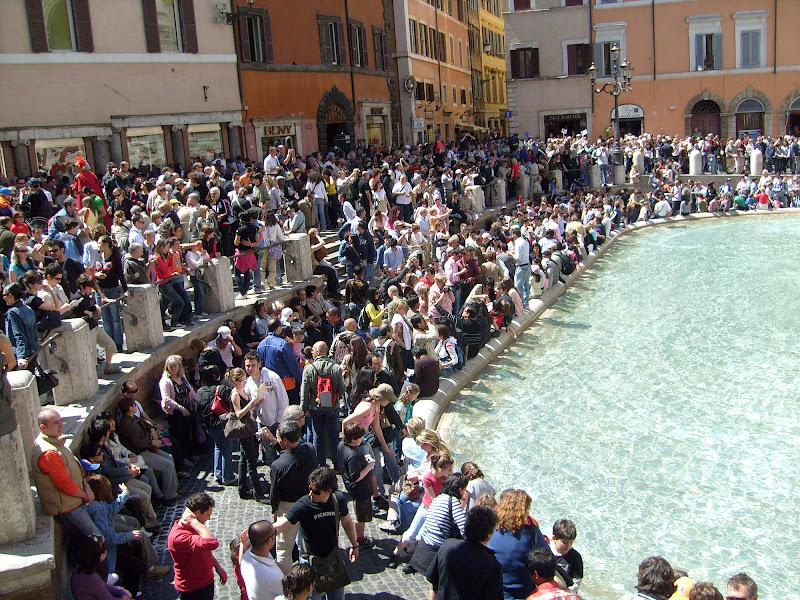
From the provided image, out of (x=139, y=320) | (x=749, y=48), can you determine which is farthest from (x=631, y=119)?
(x=139, y=320)

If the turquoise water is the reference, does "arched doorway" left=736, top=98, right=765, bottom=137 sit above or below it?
above

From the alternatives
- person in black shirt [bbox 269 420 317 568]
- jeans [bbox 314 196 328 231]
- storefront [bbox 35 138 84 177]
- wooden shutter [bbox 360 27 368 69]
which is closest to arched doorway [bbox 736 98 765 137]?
wooden shutter [bbox 360 27 368 69]

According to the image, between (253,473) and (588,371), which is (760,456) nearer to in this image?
(588,371)

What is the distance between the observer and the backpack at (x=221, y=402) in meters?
9.10

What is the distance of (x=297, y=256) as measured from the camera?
14867 millimetres

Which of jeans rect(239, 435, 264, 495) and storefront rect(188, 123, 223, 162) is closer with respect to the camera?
jeans rect(239, 435, 264, 495)

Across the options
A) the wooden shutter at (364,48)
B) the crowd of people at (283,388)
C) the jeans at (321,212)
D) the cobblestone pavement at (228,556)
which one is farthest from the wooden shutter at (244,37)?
the cobblestone pavement at (228,556)

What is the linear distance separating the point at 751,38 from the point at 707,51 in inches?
80.4

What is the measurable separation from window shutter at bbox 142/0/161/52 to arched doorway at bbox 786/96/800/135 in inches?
1230

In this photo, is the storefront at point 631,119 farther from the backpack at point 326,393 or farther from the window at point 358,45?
the backpack at point 326,393

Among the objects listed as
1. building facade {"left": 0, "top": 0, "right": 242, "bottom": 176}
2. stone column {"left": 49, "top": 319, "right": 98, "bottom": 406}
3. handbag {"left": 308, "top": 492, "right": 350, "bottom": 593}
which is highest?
building facade {"left": 0, "top": 0, "right": 242, "bottom": 176}

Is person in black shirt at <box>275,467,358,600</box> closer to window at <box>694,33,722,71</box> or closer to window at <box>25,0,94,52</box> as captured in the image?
window at <box>25,0,94,52</box>

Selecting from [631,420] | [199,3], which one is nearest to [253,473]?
[631,420]

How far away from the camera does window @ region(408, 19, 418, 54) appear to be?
124 feet
